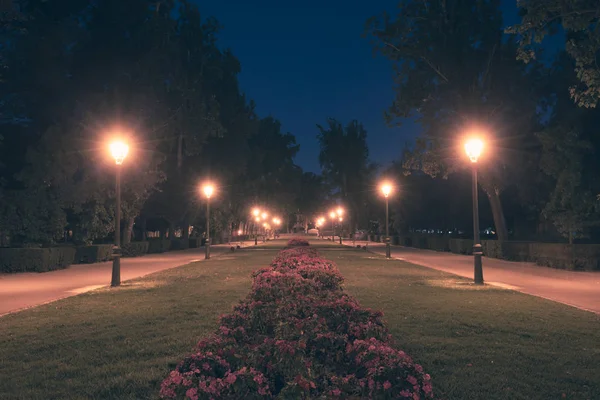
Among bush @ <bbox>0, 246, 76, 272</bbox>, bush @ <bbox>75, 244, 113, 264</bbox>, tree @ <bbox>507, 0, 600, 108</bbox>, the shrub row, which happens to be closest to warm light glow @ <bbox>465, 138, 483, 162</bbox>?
tree @ <bbox>507, 0, 600, 108</bbox>

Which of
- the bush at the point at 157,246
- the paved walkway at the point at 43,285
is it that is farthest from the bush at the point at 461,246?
the bush at the point at 157,246

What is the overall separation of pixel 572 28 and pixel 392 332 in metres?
9.17

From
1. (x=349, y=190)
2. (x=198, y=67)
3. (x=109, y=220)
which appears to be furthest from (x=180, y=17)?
(x=349, y=190)

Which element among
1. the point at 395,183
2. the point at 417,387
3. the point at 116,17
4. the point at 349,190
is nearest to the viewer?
the point at 417,387

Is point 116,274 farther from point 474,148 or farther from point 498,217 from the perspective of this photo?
point 498,217

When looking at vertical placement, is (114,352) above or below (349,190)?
below

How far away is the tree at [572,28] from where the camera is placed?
12.4 m

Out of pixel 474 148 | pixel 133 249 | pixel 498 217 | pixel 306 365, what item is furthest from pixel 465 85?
pixel 306 365

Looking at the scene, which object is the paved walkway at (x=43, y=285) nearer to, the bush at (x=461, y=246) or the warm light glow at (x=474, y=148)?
the warm light glow at (x=474, y=148)

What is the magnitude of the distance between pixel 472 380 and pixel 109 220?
88.7 feet

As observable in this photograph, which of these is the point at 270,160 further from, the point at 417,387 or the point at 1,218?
the point at 417,387

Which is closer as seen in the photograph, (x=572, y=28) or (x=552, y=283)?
(x=572, y=28)

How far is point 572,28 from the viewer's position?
12625mm

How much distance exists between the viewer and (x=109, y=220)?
29625 mm
